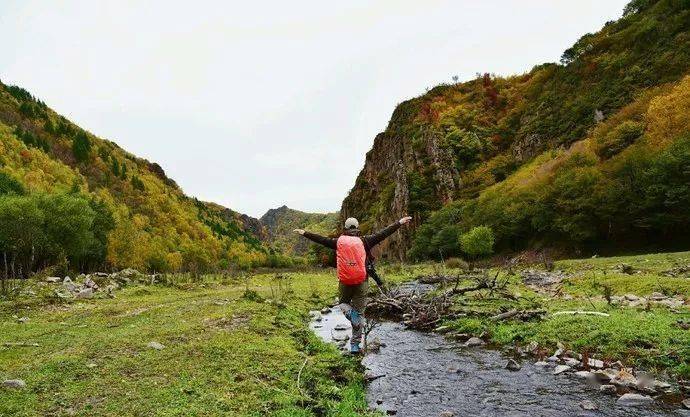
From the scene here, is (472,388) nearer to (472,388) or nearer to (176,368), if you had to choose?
(472,388)

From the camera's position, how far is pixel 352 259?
36.7 ft

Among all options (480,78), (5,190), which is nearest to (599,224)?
(5,190)

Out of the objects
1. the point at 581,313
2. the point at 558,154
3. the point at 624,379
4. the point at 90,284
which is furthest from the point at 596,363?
the point at 558,154

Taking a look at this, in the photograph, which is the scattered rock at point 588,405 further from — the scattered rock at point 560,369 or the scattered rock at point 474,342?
the scattered rock at point 474,342

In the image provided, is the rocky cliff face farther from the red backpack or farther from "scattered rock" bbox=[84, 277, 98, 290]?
the red backpack

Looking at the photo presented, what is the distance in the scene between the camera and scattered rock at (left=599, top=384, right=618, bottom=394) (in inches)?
326

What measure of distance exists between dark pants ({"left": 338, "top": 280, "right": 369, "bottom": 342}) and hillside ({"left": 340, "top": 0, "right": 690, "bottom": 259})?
45.2 metres

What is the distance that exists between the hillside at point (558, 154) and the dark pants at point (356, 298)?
45176mm

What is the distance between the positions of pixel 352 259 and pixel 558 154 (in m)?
90.6

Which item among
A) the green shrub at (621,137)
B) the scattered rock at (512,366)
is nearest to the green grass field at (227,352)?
the scattered rock at (512,366)

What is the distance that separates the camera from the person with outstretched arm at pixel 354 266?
11172 mm

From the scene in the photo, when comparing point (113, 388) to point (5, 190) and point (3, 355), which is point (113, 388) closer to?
point (3, 355)

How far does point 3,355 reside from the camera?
422 inches

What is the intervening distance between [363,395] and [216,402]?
2762 millimetres
